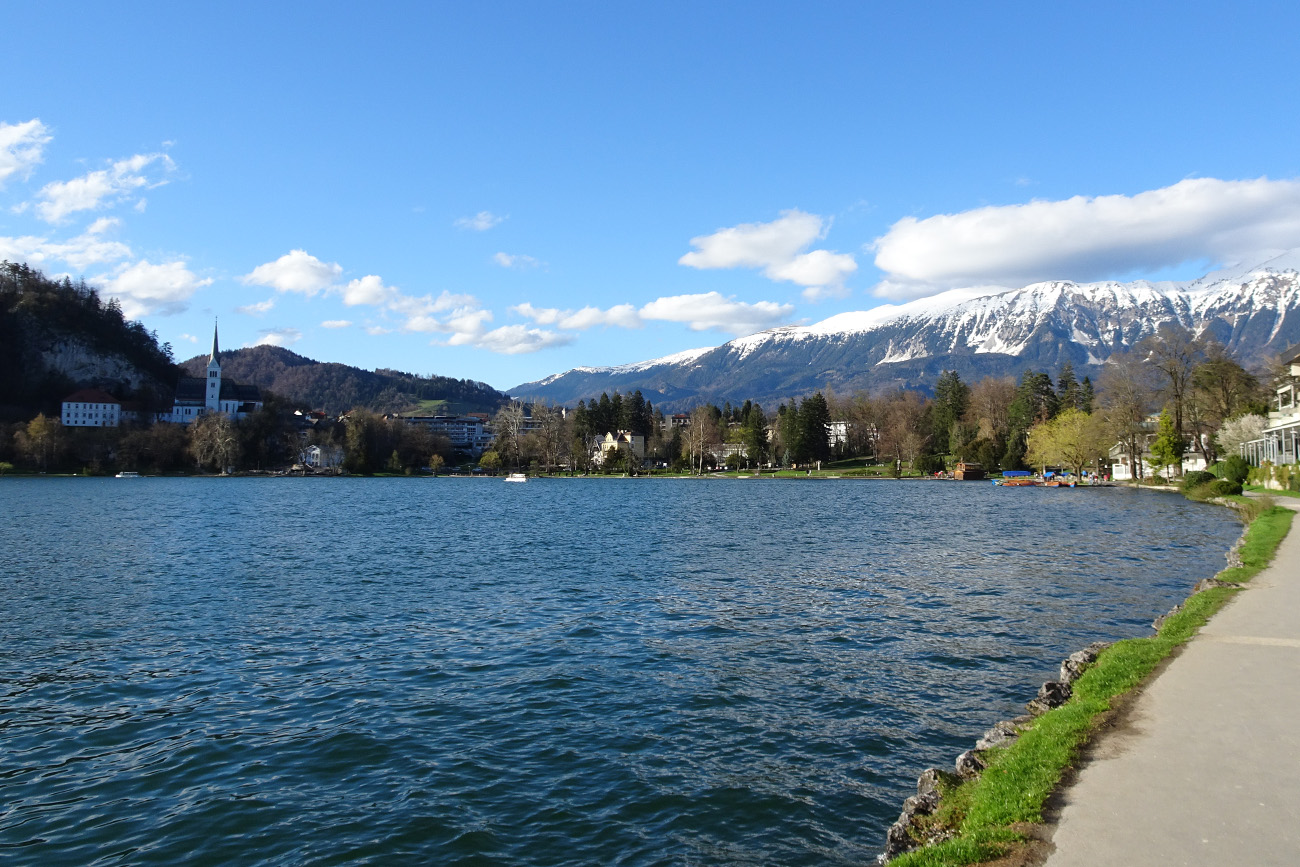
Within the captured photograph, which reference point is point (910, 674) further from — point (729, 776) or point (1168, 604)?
point (1168, 604)

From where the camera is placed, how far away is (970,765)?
943 cm

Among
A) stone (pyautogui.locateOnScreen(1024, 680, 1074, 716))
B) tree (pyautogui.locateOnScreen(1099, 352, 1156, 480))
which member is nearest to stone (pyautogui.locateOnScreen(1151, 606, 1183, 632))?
stone (pyautogui.locateOnScreen(1024, 680, 1074, 716))

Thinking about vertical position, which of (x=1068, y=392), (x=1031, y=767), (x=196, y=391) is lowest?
(x=1031, y=767)

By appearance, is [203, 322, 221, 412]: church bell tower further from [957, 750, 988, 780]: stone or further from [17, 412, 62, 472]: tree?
[957, 750, 988, 780]: stone

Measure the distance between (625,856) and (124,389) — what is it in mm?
218700

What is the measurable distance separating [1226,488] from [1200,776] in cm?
6069

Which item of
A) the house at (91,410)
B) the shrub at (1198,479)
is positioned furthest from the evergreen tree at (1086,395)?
the house at (91,410)

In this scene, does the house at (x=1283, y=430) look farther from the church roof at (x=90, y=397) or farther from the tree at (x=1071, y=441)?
the church roof at (x=90, y=397)

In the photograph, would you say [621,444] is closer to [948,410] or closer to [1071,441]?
[948,410]

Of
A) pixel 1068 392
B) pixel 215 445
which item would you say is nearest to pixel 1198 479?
pixel 1068 392

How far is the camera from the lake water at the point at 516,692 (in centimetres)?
927

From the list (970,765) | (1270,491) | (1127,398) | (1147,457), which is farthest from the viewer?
(1147,457)

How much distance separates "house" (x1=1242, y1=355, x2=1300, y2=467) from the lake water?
29.0 metres

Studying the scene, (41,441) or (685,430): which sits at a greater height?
(685,430)
